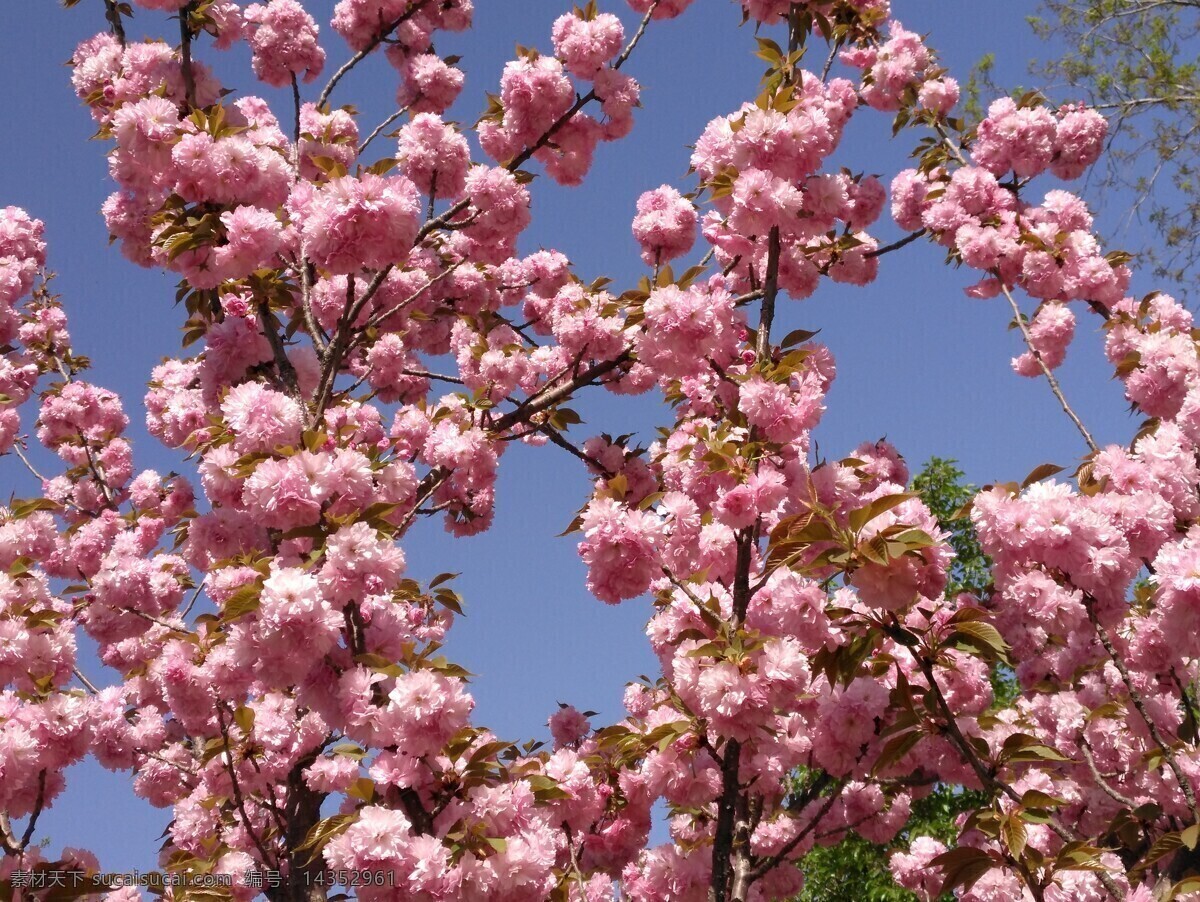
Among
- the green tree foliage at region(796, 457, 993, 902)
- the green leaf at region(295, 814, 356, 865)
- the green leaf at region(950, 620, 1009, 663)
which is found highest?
the green tree foliage at region(796, 457, 993, 902)

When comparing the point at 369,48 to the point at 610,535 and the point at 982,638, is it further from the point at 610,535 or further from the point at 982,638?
the point at 982,638

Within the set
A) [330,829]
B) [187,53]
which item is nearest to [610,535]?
[330,829]

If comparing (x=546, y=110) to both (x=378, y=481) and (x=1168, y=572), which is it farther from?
(x=1168, y=572)

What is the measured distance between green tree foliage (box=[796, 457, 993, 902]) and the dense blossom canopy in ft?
22.8

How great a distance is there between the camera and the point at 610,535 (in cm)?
356

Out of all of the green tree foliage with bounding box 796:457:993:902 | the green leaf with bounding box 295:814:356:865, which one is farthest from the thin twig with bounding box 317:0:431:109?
the green tree foliage with bounding box 796:457:993:902

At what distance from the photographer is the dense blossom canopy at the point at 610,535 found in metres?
2.83

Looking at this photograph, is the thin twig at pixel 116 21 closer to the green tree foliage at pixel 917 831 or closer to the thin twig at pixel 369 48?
the thin twig at pixel 369 48

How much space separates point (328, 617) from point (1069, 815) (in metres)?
3.51

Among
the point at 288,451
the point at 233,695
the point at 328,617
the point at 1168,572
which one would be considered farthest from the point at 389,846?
the point at 1168,572

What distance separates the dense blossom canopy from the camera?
2.83 meters

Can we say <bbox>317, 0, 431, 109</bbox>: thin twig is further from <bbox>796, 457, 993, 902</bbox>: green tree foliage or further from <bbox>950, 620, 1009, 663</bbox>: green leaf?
<bbox>796, 457, 993, 902</bbox>: green tree foliage

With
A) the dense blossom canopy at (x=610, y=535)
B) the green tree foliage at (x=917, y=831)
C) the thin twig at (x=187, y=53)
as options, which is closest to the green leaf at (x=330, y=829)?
the dense blossom canopy at (x=610, y=535)

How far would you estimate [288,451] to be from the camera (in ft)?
9.87
